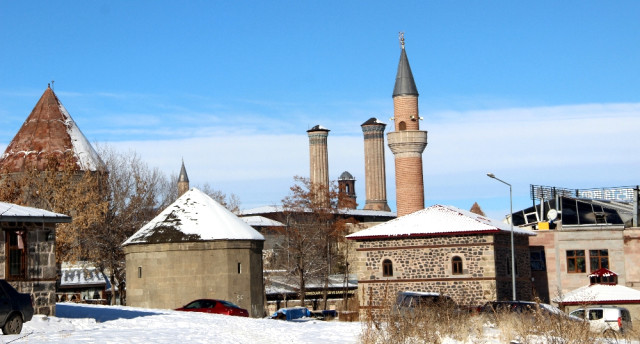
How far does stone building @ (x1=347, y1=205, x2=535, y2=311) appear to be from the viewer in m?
37.0

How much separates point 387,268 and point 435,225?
9.09 feet

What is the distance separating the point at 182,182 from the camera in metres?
127

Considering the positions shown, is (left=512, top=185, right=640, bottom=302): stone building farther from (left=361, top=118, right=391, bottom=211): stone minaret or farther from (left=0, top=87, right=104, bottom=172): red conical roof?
(left=361, top=118, right=391, bottom=211): stone minaret

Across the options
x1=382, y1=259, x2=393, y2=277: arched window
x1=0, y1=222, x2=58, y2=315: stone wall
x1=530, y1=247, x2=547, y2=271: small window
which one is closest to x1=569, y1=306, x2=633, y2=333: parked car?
x1=382, y1=259, x2=393, y2=277: arched window

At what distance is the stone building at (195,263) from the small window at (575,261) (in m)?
16.2

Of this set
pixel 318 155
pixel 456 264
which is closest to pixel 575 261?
pixel 456 264

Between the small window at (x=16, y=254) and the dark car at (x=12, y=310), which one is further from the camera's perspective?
the small window at (x=16, y=254)

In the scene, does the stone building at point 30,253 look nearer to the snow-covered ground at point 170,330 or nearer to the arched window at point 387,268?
the snow-covered ground at point 170,330

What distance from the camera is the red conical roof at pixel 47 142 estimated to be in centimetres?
5353

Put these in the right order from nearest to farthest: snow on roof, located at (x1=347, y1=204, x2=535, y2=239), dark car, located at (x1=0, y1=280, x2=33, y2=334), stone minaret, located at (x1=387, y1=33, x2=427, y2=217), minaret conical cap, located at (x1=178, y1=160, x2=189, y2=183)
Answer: dark car, located at (x1=0, y1=280, x2=33, y2=334) → snow on roof, located at (x1=347, y1=204, x2=535, y2=239) → stone minaret, located at (x1=387, y1=33, x2=427, y2=217) → minaret conical cap, located at (x1=178, y1=160, x2=189, y2=183)

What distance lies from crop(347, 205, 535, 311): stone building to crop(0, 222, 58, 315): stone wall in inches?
629

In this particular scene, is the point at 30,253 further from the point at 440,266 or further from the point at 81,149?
the point at 81,149

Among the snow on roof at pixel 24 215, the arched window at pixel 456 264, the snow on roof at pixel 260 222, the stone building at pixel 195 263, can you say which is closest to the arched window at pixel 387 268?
the arched window at pixel 456 264

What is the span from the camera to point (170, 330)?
18578mm
